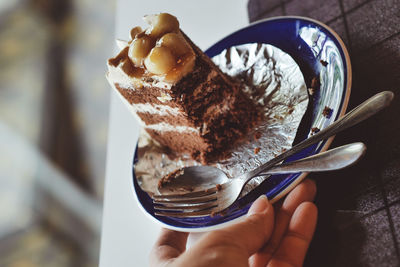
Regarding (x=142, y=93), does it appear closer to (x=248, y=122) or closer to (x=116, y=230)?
(x=248, y=122)

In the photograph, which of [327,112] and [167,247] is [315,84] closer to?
[327,112]

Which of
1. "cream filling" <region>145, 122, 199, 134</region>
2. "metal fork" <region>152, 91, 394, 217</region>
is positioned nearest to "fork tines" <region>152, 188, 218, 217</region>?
"metal fork" <region>152, 91, 394, 217</region>

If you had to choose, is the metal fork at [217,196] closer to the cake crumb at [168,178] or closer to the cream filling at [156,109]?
the cake crumb at [168,178]

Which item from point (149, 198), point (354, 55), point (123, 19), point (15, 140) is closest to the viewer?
point (354, 55)

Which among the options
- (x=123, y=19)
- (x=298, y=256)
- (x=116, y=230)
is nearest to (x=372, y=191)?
(x=298, y=256)

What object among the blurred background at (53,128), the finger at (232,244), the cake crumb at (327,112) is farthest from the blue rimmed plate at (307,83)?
the blurred background at (53,128)

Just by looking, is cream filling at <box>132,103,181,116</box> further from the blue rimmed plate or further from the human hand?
the human hand
